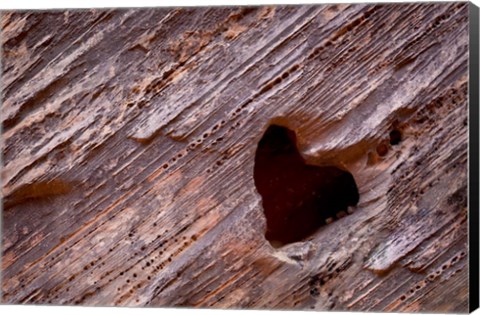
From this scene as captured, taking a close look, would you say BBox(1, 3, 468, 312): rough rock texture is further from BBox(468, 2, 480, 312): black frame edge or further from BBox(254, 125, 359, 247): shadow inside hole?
BBox(254, 125, 359, 247): shadow inside hole

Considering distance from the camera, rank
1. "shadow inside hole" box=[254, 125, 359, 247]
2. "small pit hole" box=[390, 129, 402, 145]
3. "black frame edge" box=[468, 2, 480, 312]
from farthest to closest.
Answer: "shadow inside hole" box=[254, 125, 359, 247] → "small pit hole" box=[390, 129, 402, 145] → "black frame edge" box=[468, 2, 480, 312]

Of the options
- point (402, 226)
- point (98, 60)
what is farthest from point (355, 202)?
point (98, 60)

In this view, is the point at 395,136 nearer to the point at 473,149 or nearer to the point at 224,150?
the point at 473,149

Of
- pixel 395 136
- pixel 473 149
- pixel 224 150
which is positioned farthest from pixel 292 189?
pixel 473 149

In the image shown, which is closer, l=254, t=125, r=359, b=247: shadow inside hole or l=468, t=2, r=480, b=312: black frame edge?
l=468, t=2, r=480, b=312: black frame edge

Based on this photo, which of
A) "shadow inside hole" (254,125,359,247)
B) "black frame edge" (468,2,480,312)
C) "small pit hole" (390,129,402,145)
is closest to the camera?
"black frame edge" (468,2,480,312)

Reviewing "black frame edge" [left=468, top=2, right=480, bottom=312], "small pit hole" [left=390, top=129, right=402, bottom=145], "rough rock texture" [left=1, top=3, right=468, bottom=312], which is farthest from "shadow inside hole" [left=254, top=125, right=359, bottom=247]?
"black frame edge" [left=468, top=2, right=480, bottom=312]
